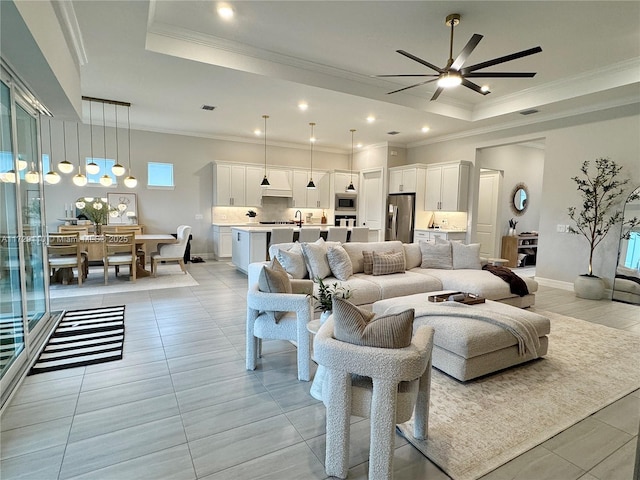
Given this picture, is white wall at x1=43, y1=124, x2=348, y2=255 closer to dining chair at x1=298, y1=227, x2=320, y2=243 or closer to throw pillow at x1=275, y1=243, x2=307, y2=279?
dining chair at x1=298, y1=227, x2=320, y2=243

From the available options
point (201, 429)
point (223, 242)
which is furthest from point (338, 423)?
point (223, 242)

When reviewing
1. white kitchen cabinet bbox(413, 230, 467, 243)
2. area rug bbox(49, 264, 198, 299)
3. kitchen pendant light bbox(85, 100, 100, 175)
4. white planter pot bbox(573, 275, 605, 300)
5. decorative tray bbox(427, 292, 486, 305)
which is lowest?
area rug bbox(49, 264, 198, 299)

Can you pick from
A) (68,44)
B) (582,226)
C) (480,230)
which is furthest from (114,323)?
(480,230)

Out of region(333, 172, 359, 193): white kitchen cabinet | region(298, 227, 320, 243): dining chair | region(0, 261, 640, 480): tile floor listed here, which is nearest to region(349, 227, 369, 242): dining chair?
region(298, 227, 320, 243): dining chair

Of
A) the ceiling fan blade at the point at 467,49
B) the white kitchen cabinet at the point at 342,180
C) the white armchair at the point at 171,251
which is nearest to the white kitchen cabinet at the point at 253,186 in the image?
the white kitchen cabinet at the point at 342,180

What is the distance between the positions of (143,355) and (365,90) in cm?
485

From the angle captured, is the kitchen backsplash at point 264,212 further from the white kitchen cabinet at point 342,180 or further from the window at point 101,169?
the window at point 101,169

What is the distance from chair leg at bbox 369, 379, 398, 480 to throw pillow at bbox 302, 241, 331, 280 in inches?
102

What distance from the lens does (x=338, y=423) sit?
166cm

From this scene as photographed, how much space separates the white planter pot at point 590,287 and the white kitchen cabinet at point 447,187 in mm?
2825

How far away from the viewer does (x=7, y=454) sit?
182 cm

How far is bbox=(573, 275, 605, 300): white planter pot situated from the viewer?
208 inches

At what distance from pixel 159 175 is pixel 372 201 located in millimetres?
5722

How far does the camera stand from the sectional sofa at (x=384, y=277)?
4051 mm
